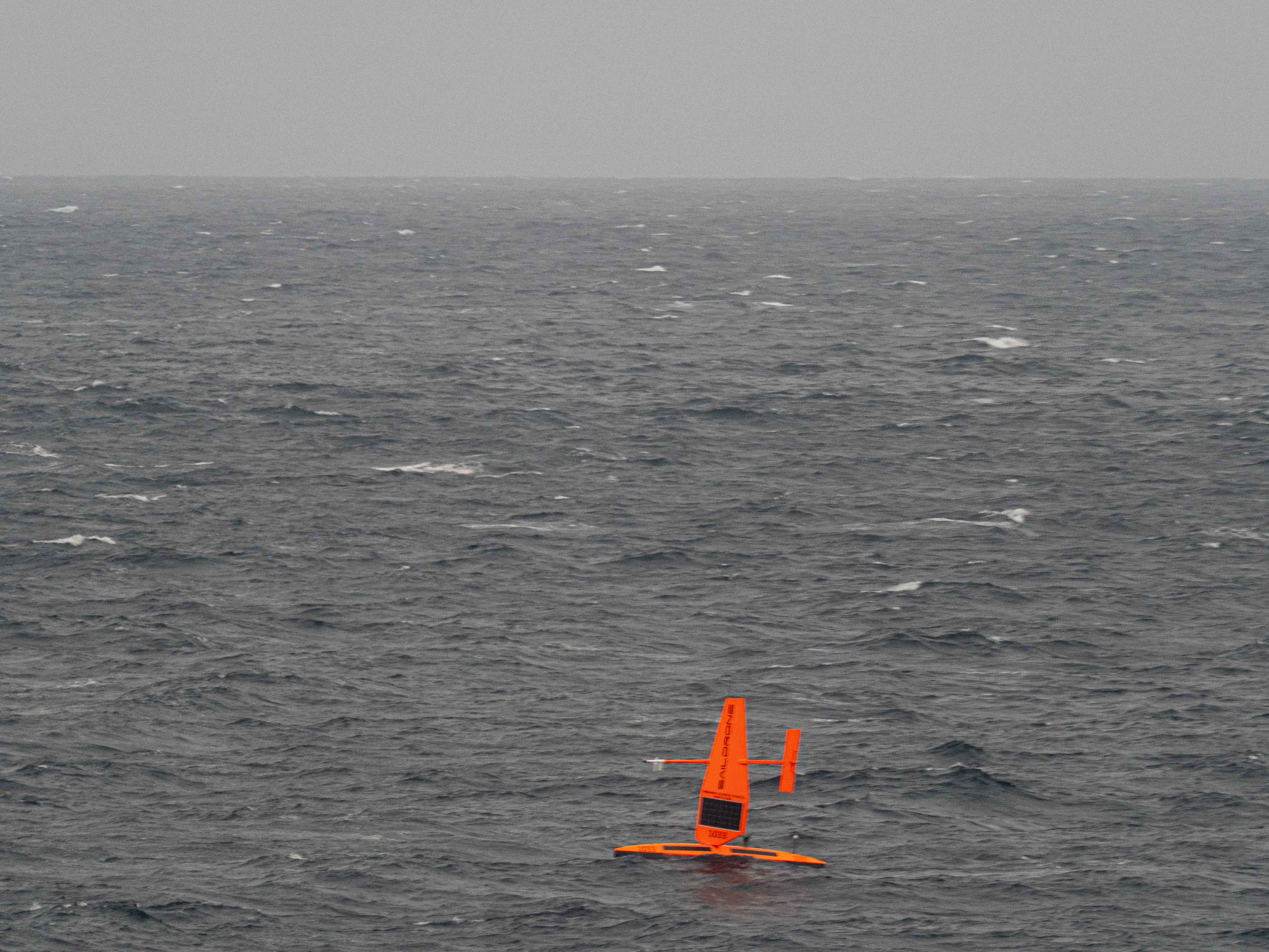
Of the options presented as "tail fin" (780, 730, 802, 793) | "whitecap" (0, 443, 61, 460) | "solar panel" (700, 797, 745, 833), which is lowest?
"solar panel" (700, 797, 745, 833)

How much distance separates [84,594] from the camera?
63906 millimetres

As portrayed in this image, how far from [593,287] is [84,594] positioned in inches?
3342

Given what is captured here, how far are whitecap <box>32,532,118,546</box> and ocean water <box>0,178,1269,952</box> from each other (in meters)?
0.87

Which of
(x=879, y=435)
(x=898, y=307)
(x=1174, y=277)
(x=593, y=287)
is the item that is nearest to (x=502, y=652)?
(x=879, y=435)

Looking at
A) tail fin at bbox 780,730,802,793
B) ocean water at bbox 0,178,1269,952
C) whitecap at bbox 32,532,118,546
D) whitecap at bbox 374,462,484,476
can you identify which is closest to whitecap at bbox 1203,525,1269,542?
ocean water at bbox 0,178,1269,952

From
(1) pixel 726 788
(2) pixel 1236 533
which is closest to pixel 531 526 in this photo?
(2) pixel 1236 533

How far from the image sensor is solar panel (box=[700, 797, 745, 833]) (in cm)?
4378

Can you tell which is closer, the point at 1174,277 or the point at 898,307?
the point at 898,307

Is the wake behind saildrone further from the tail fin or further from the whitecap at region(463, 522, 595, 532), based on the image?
the whitecap at region(463, 522, 595, 532)

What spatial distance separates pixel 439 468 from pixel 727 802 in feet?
140

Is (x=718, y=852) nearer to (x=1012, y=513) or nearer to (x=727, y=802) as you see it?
(x=727, y=802)

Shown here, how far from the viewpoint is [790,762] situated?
43125 mm

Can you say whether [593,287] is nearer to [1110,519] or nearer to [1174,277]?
[1174,277]

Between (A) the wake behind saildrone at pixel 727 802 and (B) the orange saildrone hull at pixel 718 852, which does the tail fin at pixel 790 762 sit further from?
(B) the orange saildrone hull at pixel 718 852
